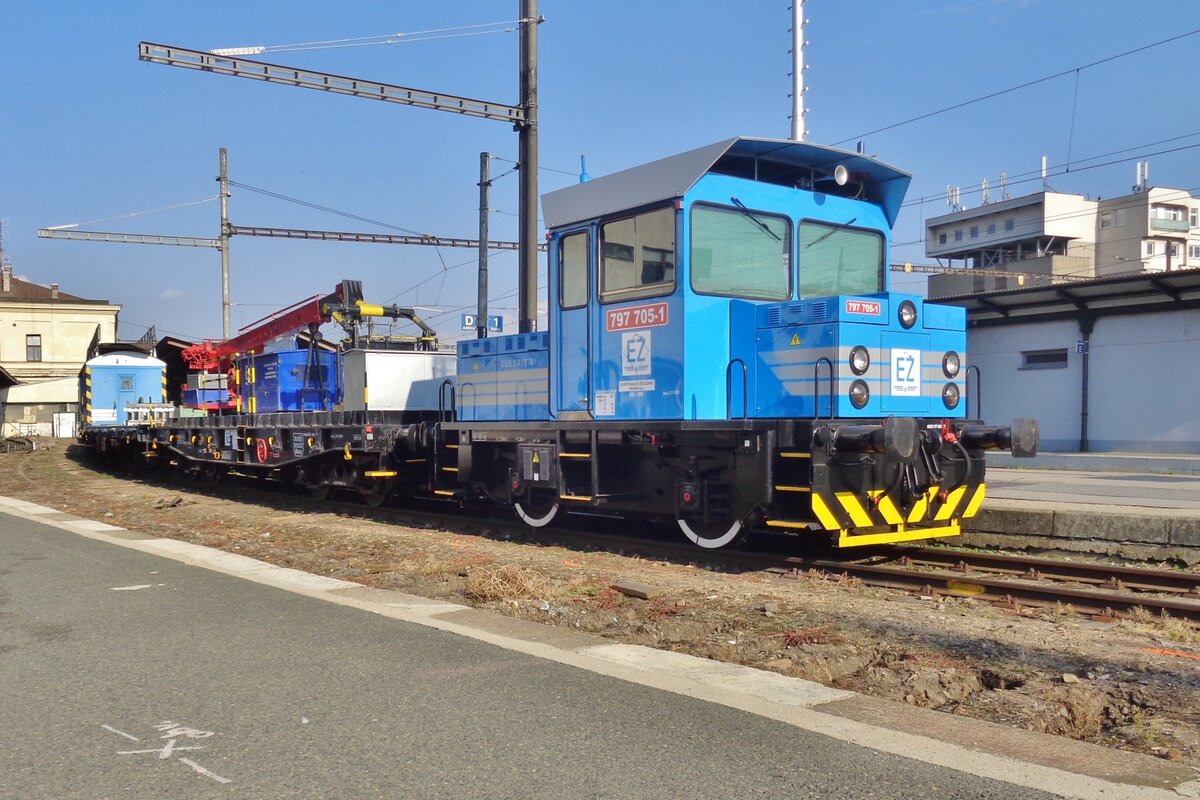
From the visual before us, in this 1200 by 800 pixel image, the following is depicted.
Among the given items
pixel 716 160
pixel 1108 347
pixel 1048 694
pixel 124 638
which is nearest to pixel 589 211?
pixel 716 160

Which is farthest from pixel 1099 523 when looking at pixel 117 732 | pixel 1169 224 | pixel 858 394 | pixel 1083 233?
pixel 1169 224

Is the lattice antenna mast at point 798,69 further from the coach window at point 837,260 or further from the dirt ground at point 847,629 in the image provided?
the dirt ground at point 847,629

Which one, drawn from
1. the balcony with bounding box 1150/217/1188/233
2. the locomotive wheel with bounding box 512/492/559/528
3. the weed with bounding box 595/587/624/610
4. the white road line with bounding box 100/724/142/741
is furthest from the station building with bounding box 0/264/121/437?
the balcony with bounding box 1150/217/1188/233

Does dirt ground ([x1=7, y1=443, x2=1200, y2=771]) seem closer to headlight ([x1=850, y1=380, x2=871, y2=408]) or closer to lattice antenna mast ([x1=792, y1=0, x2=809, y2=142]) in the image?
headlight ([x1=850, y1=380, x2=871, y2=408])

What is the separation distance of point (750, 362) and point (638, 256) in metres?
1.46

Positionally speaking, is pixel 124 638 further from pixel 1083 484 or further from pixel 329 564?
pixel 1083 484

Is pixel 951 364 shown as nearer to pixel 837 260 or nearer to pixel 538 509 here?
pixel 837 260

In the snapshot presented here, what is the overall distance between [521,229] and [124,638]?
960 centimetres

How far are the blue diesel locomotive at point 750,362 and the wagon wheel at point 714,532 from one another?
0.8 inches

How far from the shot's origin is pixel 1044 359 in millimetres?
24562

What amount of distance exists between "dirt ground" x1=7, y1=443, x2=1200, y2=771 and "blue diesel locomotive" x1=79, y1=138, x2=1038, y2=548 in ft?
2.75

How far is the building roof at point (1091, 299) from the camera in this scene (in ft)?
68.7

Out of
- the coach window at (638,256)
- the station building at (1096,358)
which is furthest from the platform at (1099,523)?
the station building at (1096,358)

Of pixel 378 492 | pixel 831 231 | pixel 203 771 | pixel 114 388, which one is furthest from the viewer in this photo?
pixel 114 388
